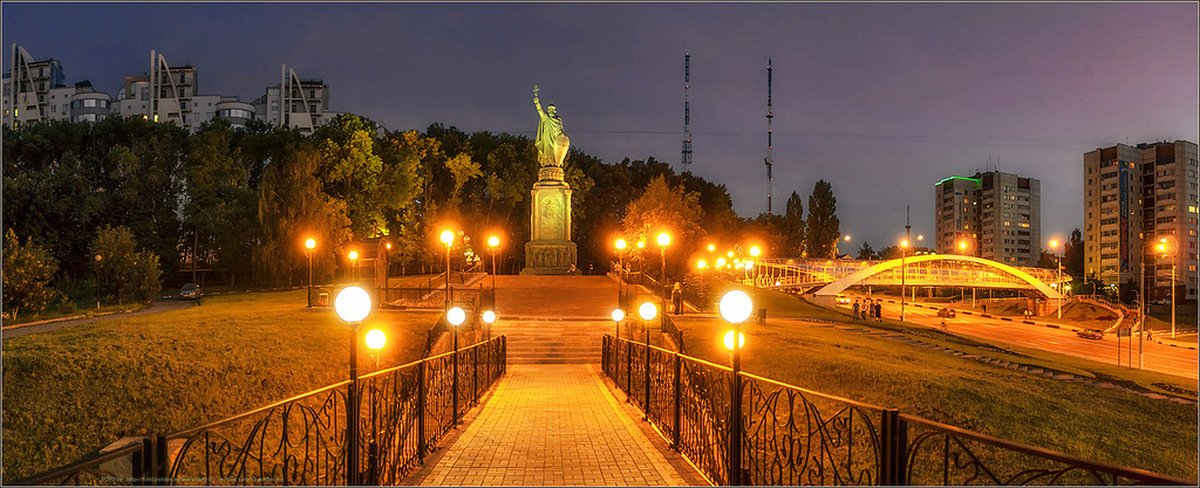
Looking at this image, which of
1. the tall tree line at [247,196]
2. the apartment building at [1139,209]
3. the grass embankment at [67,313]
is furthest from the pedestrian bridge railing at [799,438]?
the apartment building at [1139,209]

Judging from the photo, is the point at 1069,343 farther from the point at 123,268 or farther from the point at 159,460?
the point at 123,268

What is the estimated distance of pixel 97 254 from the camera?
30.6m

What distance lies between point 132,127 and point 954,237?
137706 millimetres

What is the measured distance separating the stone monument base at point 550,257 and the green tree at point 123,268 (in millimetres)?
18663

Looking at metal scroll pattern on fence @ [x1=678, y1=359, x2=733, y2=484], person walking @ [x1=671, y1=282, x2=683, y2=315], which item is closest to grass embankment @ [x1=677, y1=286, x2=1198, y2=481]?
metal scroll pattern on fence @ [x1=678, y1=359, x2=733, y2=484]

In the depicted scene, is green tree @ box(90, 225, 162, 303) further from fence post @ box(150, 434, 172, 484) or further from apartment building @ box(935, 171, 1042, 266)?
apartment building @ box(935, 171, 1042, 266)

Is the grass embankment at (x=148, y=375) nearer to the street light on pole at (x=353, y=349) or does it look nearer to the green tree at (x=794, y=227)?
the street light on pole at (x=353, y=349)

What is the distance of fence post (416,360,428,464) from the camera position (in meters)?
7.66

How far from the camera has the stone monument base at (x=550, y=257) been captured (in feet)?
121

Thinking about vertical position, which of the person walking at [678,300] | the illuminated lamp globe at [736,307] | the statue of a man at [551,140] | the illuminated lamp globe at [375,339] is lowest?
the person walking at [678,300]

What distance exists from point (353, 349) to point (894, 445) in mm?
4277

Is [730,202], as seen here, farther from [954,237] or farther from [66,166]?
[954,237]

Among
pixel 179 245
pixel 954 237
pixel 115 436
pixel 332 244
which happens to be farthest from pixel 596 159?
pixel 954 237

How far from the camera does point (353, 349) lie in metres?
5.41
